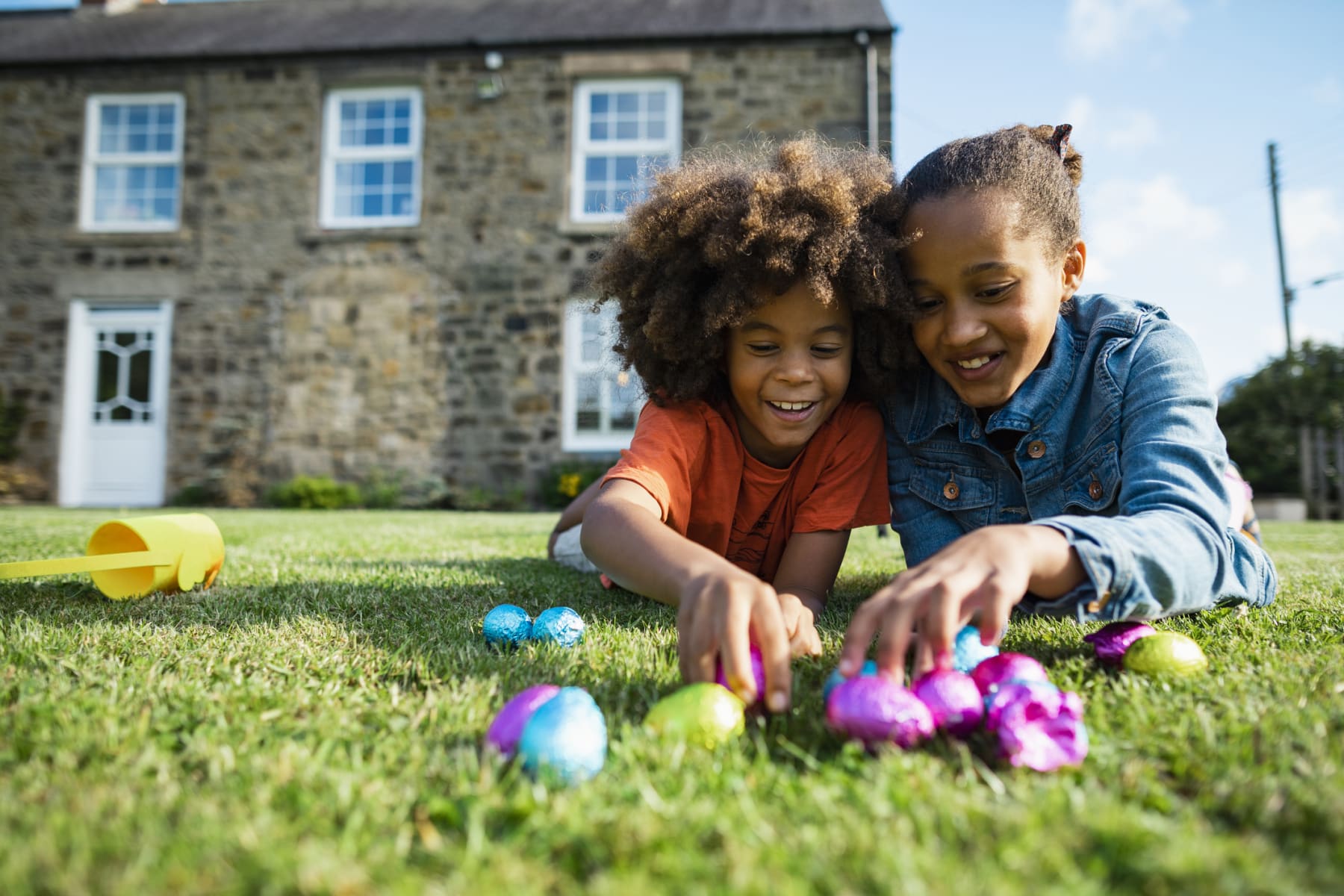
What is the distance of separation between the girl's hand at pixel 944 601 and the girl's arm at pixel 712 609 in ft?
0.43

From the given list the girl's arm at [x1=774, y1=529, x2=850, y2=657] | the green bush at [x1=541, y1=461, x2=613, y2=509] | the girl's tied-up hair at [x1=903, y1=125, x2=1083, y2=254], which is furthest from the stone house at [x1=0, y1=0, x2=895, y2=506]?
the girl's tied-up hair at [x1=903, y1=125, x2=1083, y2=254]

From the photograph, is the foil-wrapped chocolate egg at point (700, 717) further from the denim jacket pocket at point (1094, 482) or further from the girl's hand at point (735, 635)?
the denim jacket pocket at point (1094, 482)

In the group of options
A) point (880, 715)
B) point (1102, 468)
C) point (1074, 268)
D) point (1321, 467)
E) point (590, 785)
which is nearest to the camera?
point (590, 785)

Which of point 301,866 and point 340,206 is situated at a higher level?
point 340,206

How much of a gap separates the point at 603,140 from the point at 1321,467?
1138 centimetres

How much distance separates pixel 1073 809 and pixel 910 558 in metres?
1.85

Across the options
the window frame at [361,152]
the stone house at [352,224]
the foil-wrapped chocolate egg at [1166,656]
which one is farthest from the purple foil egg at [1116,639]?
the window frame at [361,152]

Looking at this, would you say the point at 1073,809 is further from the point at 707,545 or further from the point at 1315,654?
the point at 707,545

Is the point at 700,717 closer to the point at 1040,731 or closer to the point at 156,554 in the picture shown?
the point at 1040,731

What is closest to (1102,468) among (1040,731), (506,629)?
(1040,731)

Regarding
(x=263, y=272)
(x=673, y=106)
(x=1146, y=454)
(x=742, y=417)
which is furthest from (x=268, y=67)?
(x=1146, y=454)

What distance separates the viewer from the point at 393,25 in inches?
498

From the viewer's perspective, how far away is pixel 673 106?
38.1 ft

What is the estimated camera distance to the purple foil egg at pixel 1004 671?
1664mm
